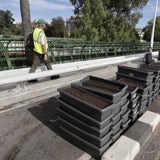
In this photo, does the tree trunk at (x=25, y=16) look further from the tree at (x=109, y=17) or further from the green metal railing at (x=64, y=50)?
the tree at (x=109, y=17)

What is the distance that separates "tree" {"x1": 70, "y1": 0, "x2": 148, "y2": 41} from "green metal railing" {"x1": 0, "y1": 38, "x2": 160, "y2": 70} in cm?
262

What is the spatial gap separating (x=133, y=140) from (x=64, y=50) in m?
8.63

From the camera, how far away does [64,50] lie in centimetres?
1138

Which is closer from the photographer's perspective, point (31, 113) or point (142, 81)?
point (31, 113)

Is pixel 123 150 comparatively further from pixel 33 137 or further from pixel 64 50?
pixel 64 50

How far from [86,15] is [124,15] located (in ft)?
15.6

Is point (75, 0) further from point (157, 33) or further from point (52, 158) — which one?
point (157, 33)

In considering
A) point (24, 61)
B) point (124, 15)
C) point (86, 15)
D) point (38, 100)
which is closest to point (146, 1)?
point (124, 15)

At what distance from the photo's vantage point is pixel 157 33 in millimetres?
57594

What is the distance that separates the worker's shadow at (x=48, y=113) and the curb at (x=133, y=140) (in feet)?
3.67

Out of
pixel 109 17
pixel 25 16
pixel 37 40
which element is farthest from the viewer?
pixel 109 17

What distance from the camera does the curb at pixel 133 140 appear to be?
2.92 m

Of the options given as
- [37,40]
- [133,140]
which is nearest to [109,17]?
[37,40]

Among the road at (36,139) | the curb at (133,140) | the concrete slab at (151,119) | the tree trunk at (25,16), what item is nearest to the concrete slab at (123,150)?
the curb at (133,140)
